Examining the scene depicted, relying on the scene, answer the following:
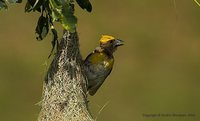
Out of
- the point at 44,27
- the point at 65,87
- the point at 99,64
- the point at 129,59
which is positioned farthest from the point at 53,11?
the point at 129,59

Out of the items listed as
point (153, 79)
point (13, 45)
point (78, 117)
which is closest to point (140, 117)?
point (153, 79)

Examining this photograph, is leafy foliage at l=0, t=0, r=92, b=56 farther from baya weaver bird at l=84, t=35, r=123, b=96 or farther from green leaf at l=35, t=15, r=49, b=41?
baya weaver bird at l=84, t=35, r=123, b=96

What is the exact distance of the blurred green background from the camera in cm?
1160

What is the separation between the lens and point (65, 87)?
5.82m

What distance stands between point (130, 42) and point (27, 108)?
2071mm

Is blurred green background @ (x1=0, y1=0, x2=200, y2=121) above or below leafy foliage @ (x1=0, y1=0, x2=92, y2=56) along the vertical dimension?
below

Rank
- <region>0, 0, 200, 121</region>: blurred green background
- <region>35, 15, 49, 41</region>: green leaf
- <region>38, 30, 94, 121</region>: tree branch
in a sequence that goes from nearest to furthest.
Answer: <region>35, 15, 49, 41</region>: green leaf < <region>38, 30, 94, 121</region>: tree branch < <region>0, 0, 200, 121</region>: blurred green background

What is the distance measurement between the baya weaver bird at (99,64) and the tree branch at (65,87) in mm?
262

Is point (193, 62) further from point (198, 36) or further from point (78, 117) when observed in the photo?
point (78, 117)

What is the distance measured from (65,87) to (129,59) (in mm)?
7045

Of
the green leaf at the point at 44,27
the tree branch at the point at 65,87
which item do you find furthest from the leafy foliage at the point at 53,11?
the tree branch at the point at 65,87

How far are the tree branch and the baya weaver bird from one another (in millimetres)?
262

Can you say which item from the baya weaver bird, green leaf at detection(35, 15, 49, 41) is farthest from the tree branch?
the baya weaver bird

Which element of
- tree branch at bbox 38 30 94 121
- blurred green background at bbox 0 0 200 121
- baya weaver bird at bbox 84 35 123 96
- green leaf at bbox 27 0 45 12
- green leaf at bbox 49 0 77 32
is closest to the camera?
green leaf at bbox 49 0 77 32
